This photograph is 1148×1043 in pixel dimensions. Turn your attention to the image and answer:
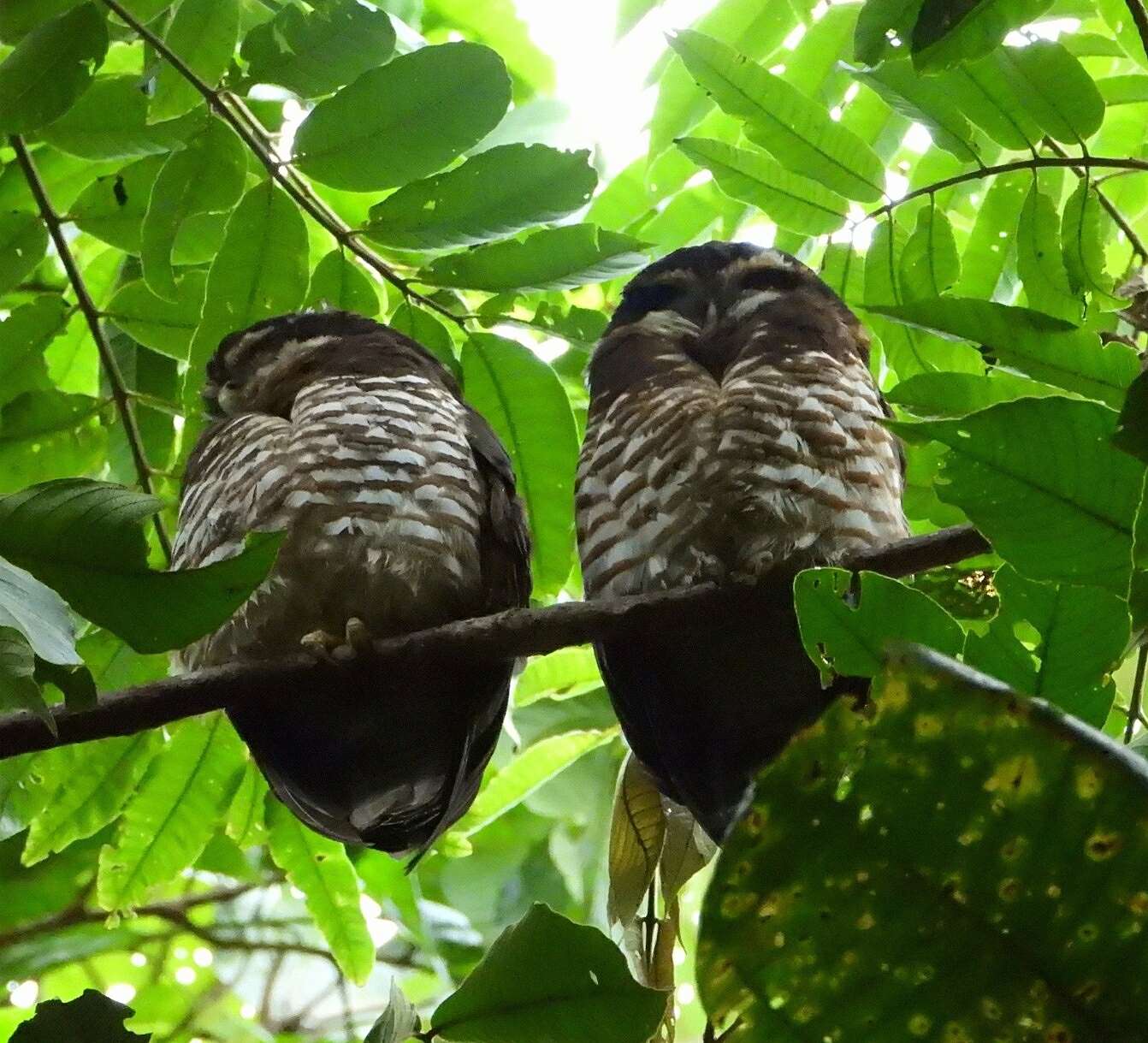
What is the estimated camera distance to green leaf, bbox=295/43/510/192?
5.54ft

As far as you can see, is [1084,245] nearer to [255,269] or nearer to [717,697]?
[717,697]

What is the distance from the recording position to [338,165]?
174 centimetres

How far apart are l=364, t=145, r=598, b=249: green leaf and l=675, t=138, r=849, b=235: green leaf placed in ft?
0.50

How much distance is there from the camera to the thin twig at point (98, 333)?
201cm

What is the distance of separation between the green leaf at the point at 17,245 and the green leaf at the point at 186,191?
13.4 inches

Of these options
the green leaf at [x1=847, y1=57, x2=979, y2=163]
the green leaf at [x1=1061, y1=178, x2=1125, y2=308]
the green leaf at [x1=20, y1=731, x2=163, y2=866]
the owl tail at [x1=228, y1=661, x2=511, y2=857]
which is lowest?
the green leaf at [x1=20, y1=731, x2=163, y2=866]

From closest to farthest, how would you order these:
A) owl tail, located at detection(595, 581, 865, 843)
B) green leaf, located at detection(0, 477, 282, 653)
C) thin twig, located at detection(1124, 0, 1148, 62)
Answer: green leaf, located at detection(0, 477, 282, 653)
thin twig, located at detection(1124, 0, 1148, 62)
owl tail, located at detection(595, 581, 865, 843)

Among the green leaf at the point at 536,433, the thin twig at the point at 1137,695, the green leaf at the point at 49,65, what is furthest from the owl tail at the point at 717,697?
the green leaf at the point at 49,65

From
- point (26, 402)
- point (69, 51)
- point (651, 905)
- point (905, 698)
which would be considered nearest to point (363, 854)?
point (651, 905)

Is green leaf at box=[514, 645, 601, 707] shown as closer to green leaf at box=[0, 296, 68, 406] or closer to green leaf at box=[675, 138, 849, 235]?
green leaf at box=[675, 138, 849, 235]

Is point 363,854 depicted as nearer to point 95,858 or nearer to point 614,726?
point 614,726

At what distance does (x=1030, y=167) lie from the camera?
165 centimetres

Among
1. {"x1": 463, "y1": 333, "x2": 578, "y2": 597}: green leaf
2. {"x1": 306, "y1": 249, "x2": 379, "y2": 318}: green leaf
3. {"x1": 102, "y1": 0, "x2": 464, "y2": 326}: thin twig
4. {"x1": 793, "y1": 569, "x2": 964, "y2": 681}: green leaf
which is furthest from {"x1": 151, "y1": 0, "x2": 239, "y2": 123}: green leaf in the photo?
{"x1": 793, "y1": 569, "x2": 964, "y2": 681}: green leaf

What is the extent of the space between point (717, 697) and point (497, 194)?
2.42 feet
